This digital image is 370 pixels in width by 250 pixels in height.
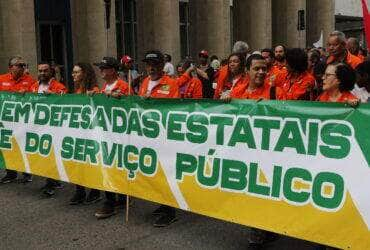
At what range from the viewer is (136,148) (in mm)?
6102

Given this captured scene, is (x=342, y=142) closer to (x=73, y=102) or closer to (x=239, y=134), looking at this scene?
(x=239, y=134)

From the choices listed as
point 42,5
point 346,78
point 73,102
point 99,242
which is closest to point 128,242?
point 99,242

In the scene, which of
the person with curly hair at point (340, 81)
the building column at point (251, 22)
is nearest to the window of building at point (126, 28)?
the building column at point (251, 22)

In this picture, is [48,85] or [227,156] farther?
[48,85]

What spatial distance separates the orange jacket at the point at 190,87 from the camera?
8406 mm

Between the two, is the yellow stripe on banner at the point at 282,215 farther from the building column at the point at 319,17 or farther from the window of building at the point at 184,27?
the building column at the point at 319,17

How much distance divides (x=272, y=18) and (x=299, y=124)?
24.3 meters

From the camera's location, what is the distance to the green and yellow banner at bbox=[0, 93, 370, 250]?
171 inches

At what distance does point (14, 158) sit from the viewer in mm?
7766

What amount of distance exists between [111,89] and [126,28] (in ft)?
61.7

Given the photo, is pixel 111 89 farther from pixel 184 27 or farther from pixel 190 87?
pixel 184 27

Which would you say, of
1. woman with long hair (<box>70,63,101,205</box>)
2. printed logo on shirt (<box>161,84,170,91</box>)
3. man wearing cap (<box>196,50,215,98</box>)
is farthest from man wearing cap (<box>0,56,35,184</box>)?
man wearing cap (<box>196,50,215,98</box>)

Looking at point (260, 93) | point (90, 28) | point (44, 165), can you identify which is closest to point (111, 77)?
point (44, 165)

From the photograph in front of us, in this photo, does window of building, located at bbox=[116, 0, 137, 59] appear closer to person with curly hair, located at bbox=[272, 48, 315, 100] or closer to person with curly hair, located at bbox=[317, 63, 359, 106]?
person with curly hair, located at bbox=[272, 48, 315, 100]
